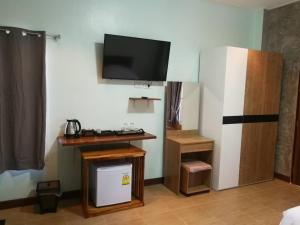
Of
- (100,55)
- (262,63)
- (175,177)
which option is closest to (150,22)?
(100,55)

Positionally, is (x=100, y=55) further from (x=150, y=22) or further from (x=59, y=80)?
(x=150, y=22)

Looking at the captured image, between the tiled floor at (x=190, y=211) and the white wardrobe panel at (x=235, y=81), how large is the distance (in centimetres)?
116

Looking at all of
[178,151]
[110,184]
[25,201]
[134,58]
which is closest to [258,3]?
[134,58]

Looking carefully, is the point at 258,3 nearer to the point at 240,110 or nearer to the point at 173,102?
the point at 240,110

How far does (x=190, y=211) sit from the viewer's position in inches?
112

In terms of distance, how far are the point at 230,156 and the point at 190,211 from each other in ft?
3.45

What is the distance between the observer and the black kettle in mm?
2770

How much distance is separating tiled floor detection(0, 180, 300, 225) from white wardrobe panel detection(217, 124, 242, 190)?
137mm

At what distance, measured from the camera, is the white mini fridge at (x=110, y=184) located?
2.69m

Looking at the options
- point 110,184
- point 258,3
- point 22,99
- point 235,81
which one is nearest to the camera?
point 22,99

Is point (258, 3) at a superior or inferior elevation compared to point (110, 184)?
superior

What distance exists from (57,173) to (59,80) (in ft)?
3.75

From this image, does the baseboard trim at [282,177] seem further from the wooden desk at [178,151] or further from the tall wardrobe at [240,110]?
the wooden desk at [178,151]

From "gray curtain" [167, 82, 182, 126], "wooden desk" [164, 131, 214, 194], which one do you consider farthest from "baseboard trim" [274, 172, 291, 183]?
"gray curtain" [167, 82, 182, 126]
